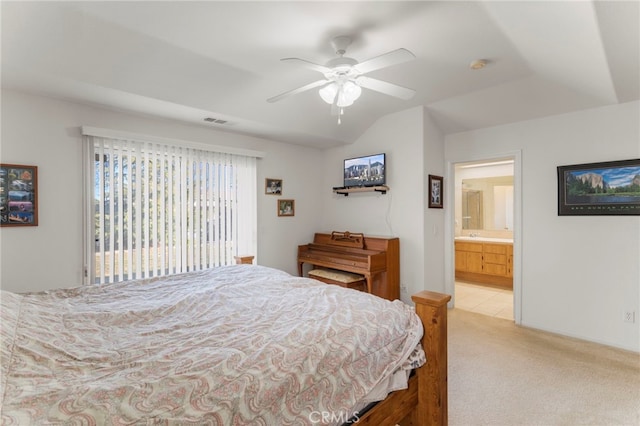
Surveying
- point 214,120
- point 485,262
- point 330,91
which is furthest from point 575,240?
point 214,120

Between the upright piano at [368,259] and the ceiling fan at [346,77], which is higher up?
the ceiling fan at [346,77]

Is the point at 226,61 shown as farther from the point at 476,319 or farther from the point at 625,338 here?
the point at 625,338

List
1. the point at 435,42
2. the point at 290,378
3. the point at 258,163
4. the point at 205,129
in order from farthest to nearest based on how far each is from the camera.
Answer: the point at 258,163
the point at 205,129
the point at 435,42
the point at 290,378

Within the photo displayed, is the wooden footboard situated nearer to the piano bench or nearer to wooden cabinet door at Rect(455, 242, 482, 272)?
the piano bench

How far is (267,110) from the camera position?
10.9ft

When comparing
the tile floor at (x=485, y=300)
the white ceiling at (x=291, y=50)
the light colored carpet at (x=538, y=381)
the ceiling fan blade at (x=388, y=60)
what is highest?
the white ceiling at (x=291, y=50)

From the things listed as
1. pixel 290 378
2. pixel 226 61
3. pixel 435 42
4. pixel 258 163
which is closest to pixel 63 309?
pixel 290 378

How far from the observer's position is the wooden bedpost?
163 centimetres

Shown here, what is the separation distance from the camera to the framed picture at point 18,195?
2.46 metres

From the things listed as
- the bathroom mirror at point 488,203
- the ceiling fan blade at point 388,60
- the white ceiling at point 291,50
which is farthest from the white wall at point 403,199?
the bathroom mirror at point 488,203

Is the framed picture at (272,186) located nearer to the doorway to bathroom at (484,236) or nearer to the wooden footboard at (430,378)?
the doorway to bathroom at (484,236)

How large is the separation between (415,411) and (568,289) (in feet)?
8.68

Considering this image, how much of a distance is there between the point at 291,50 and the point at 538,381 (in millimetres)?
3205

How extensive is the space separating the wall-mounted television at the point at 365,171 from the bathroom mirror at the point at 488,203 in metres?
2.94
